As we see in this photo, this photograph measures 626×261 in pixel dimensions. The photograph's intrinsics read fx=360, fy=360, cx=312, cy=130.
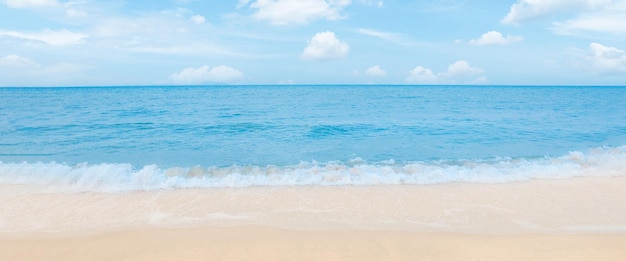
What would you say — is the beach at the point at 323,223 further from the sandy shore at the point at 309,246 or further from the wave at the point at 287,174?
the wave at the point at 287,174

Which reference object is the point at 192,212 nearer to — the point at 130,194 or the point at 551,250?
the point at 130,194


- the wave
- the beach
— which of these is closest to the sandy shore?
the beach

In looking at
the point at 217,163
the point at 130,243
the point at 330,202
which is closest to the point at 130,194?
the point at 130,243

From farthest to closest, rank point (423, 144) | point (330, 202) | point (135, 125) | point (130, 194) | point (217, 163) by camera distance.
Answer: point (135, 125) → point (423, 144) → point (217, 163) → point (130, 194) → point (330, 202)

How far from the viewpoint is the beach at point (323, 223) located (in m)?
5.16

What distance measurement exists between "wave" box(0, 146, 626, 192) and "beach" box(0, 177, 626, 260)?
47 centimetres

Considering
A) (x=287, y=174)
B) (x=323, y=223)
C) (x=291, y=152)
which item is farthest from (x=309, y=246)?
(x=291, y=152)

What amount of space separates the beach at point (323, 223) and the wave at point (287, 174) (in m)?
0.47

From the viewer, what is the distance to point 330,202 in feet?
23.8

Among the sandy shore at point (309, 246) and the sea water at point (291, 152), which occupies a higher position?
the sea water at point (291, 152)

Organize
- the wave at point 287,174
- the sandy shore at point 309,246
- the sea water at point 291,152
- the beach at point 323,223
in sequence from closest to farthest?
the sandy shore at point 309,246, the beach at point 323,223, the wave at point 287,174, the sea water at point 291,152

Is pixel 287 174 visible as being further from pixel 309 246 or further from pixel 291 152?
pixel 309 246

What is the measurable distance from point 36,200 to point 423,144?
495 inches

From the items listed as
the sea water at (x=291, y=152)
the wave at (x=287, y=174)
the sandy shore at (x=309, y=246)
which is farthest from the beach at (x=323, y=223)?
the sea water at (x=291, y=152)
